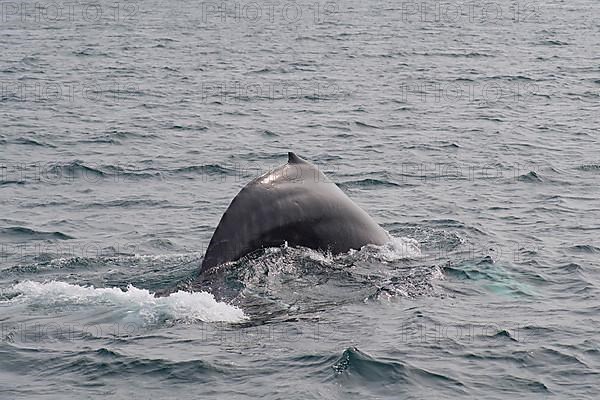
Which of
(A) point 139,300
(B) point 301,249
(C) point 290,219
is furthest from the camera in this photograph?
(B) point 301,249

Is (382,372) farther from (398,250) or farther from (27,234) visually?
(27,234)

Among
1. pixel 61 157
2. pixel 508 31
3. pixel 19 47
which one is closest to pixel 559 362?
pixel 61 157

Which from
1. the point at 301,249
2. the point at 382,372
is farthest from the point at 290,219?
→ the point at 382,372

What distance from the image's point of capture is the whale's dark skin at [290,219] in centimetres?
1341

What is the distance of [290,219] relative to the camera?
45.8 feet

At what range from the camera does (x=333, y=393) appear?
1102 cm

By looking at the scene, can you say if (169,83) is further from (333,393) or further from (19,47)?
(333,393)

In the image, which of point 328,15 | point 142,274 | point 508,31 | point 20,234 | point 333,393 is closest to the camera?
point 333,393

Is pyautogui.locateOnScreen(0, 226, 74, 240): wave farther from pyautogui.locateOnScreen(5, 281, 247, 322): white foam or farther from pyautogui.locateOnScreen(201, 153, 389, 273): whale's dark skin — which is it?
pyautogui.locateOnScreen(201, 153, 389, 273): whale's dark skin

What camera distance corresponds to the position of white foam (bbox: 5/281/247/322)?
12680 millimetres

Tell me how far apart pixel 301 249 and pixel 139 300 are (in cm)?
215

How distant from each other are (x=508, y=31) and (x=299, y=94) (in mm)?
23542

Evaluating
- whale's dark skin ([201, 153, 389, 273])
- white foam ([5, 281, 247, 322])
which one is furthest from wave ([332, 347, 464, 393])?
whale's dark skin ([201, 153, 389, 273])

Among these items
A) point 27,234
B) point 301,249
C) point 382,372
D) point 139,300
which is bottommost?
point 27,234
